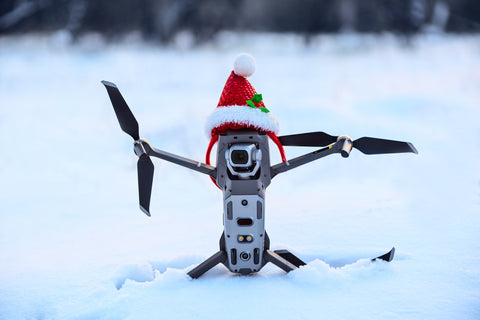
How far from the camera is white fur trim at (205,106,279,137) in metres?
0.96

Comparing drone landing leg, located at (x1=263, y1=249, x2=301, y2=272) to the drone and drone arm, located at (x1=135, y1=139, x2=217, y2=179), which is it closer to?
the drone

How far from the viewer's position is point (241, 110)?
962mm

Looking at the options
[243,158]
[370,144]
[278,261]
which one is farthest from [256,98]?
[278,261]

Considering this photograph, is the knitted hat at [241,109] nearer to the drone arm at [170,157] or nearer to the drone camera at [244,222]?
the drone arm at [170,157]

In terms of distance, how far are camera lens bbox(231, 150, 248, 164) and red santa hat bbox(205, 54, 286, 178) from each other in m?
0.07

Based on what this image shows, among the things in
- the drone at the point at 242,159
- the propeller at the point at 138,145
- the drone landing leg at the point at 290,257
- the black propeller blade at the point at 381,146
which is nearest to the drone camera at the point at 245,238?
the drone at the point at 242,159

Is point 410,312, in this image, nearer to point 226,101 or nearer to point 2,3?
point 226,101

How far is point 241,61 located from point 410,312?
66cm

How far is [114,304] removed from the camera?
91cm

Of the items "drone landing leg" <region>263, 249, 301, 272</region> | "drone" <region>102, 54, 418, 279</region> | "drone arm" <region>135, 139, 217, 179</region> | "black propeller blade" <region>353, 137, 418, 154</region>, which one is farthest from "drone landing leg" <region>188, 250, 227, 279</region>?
"black propeller blade" <region>353, 137, 418, 154</region>

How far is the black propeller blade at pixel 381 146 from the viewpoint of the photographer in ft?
3.20

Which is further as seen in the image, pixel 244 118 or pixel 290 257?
pixel 290 257

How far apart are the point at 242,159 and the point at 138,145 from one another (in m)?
0.25

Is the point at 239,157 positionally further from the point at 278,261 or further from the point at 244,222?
the point at 278,261
